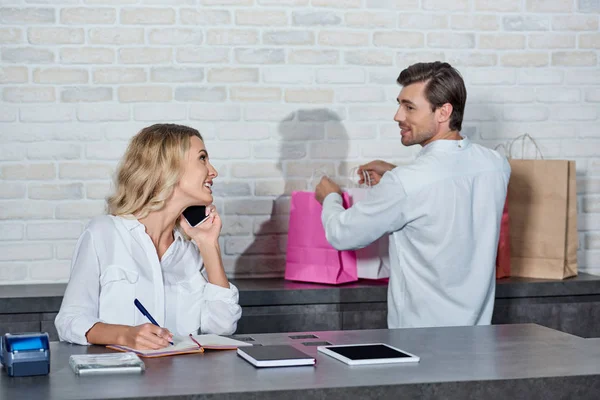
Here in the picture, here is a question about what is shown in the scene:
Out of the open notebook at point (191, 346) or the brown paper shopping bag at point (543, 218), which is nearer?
the open notebook at point (191, 346)

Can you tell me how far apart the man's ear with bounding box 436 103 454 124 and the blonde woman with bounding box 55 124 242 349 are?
2.86ft

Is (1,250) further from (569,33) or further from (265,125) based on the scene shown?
(569,33)

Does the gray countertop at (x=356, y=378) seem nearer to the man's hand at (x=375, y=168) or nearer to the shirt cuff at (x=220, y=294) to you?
the shirt cuff at (x=220, y=294)

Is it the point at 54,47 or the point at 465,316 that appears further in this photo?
the point at 54,47

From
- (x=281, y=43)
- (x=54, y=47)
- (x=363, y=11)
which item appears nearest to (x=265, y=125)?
(x=281, y=43)

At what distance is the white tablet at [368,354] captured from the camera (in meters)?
2.01

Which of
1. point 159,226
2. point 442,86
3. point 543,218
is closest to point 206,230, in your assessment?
point 159,226

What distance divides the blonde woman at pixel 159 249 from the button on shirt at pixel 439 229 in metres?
0.60

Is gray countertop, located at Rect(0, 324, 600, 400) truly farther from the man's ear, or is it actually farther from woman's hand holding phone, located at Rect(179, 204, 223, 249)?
the man's ear

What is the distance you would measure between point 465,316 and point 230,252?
1.18 meters

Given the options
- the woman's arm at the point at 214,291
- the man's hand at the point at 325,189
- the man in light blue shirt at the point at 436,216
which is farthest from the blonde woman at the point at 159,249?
the man's hand at the point at 325,189

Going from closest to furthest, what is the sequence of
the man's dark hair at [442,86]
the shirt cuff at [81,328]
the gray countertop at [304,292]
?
the shirt cuff at [81,328], the man's dark hair at [442,86], the gray countertop at [304,292]

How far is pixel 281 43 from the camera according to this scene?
150 inches

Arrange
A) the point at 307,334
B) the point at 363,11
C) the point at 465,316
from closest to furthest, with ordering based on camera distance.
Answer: the point at 307,334 → the point at 465,316 → the point at 363,11
